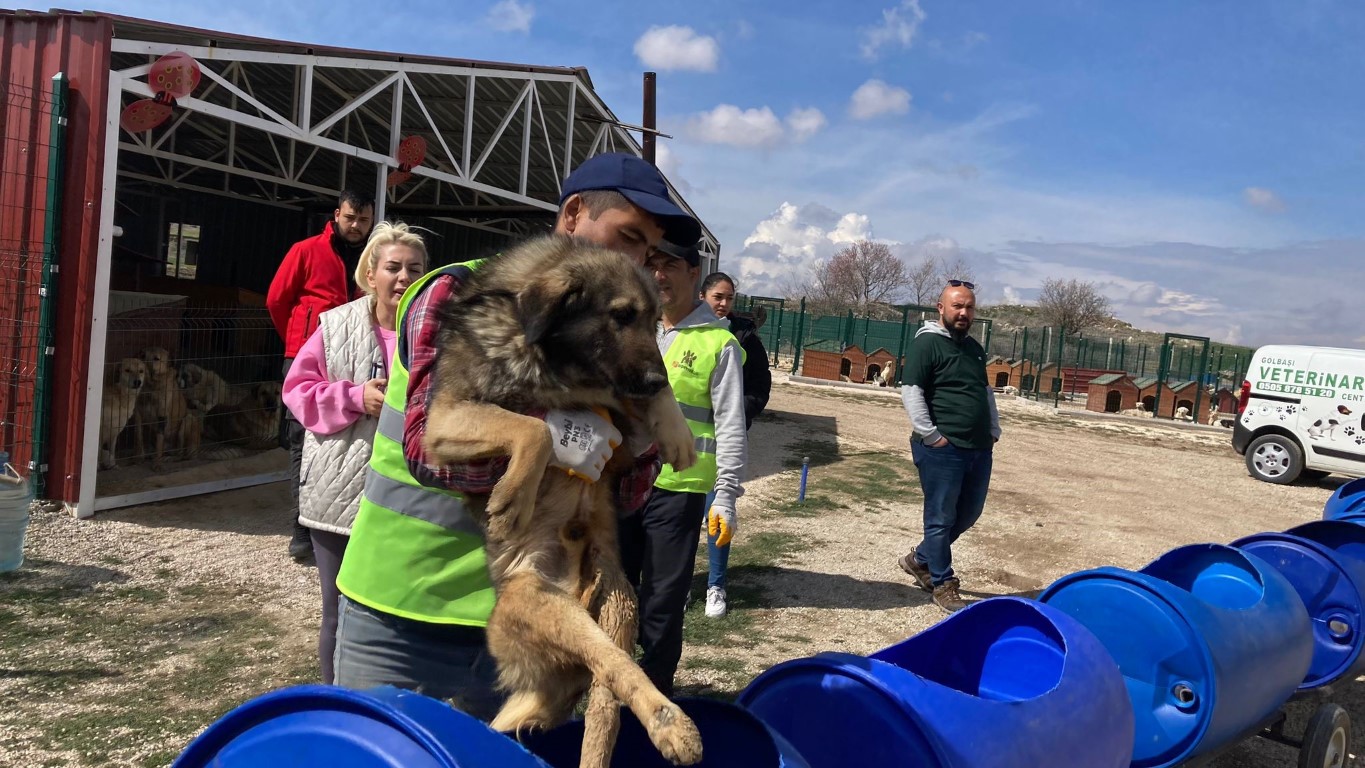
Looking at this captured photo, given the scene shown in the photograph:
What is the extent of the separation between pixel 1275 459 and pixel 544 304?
56.8 feet

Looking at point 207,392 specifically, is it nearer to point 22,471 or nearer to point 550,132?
point 22,471

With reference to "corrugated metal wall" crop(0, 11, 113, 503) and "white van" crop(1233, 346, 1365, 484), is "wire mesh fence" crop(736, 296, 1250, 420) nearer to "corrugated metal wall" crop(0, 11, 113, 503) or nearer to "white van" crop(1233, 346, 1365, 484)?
"white van" crop(1233, 346, 1365, 484)

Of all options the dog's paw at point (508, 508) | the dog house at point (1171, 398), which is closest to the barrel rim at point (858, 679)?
the dog's paw at point (508, 508)

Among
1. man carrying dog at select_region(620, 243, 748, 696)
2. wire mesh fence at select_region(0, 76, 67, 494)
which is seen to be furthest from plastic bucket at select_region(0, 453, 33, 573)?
man carrying dog at select_region(620, 243, 748, 696)

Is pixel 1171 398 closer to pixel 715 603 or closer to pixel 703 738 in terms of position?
pixel 715 603

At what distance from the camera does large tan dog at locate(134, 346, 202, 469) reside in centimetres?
901

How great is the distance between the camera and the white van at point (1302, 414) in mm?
14102

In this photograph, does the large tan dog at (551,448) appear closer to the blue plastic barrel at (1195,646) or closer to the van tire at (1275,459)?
the blue plastic barrel at (1195,646)

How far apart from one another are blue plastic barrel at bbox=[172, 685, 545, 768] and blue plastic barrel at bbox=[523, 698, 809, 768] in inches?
15.9

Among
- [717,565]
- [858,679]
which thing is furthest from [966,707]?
[717,565]

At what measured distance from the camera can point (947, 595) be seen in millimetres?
6824

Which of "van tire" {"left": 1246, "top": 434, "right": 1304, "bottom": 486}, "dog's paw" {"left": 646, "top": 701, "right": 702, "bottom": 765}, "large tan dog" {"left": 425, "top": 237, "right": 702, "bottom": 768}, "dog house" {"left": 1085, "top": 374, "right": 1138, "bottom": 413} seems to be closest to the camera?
"dog's paw" {"left": 646, "top": 701, "right": 702, "bottom": 765}

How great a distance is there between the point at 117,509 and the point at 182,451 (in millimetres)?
2106

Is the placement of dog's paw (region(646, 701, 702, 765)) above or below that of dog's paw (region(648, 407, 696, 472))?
below
